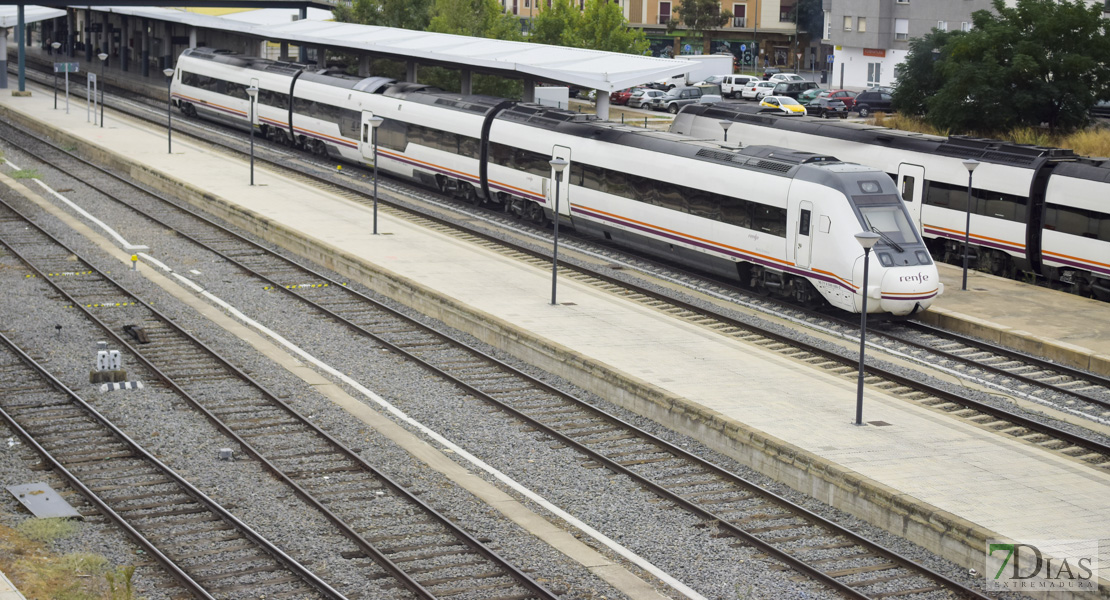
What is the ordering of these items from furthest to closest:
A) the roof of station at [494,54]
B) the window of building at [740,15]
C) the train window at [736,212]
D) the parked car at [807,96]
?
the window of building at [740,15] < the parked car at [807,96] < the roof of station at [494,54] < the train window at [736,212]

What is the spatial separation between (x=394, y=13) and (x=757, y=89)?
66.9 feet

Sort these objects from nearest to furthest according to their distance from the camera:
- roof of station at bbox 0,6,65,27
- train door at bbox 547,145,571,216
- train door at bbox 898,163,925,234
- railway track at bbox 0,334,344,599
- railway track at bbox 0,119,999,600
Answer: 1. railway track at bbox 0,334,344,599
2. railway track at bbox 0,119,999,600
3. train door at bbox 898,163,925,234
4. train door at bbox 547,145,571,216
5. roof of station at bbox 0,6,65,27

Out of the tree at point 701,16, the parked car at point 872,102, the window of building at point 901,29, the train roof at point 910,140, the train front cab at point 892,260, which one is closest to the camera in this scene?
the train front cab at point 892,260

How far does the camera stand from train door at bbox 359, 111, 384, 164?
123 feet

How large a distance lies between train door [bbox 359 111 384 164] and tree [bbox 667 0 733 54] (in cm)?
6981

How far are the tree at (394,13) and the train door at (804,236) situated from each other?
143 ft

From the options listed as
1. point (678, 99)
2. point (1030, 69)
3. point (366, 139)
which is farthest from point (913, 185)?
point (678, 99)

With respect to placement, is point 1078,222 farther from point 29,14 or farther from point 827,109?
point 29,14

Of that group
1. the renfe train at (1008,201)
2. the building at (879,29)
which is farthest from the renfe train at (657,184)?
the building at (879,29)

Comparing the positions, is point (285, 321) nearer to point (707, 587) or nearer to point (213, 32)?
point (707, 587)

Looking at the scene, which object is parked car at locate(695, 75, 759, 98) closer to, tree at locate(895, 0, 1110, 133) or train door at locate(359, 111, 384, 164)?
tree at locate(895, 0, 1110, 133)

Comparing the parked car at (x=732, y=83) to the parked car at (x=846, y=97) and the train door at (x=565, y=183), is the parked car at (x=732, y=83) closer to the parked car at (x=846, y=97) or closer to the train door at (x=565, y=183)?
the parked car at (x=846, y=97)

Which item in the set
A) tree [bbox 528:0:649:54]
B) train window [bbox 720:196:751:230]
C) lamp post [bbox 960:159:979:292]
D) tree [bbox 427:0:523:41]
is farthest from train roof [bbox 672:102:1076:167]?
tree [bbox 427:0:523:41]

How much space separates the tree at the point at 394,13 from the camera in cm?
6316
